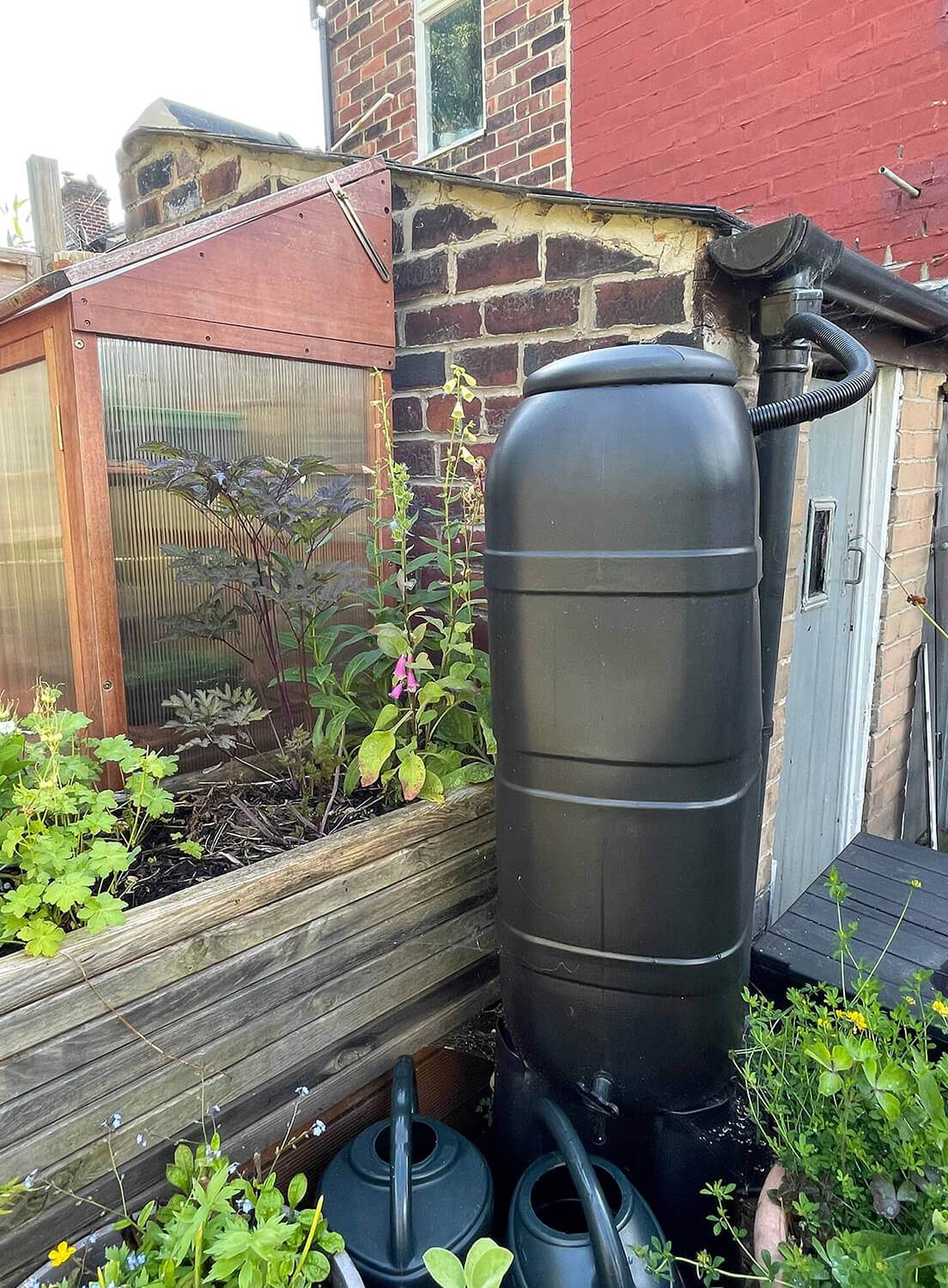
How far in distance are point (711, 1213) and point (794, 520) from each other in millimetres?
1583

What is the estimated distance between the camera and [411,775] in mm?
1681

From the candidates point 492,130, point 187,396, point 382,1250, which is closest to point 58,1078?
point 382,1250

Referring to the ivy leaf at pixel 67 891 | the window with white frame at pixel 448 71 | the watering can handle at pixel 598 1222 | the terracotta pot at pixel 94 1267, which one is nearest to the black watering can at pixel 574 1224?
the watering can handle at pixel 598 1222

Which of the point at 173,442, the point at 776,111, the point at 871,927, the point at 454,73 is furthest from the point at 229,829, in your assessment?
the point at 454,73

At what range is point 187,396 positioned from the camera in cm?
187

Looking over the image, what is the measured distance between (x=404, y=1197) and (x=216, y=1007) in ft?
1.35

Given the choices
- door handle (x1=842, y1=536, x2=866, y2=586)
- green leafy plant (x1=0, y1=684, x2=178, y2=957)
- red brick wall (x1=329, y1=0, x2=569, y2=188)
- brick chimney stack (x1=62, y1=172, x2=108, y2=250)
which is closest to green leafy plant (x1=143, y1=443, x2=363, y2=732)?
green leafy plant (x1=0, y1=684, x2=178, y2=957)

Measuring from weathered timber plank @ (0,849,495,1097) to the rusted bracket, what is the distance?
1552 millimetres

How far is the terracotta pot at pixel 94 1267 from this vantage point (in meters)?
1.13

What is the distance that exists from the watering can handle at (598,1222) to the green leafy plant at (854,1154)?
0.06 metres

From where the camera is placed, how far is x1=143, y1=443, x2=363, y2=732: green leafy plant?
158cm

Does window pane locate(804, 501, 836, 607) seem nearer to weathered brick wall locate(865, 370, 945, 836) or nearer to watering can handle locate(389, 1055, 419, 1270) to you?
weathered brick wall locate(865, 370, 945, 836)

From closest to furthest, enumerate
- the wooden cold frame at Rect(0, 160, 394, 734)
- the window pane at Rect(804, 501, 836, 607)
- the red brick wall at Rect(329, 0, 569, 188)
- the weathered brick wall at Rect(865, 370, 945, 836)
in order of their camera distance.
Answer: the wooden cold frame at Rect(0, 160, 394, 734)
the window pane at Rect(804, 501, 836, 607)
the weathered brick wall at Rect(865, 370, 945, 836)
the red brick wall at Rect(329, 0, 569, 188)

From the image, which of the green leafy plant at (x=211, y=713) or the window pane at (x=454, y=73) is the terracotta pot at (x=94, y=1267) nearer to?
the green leafy plant at (x=211, y=713)
